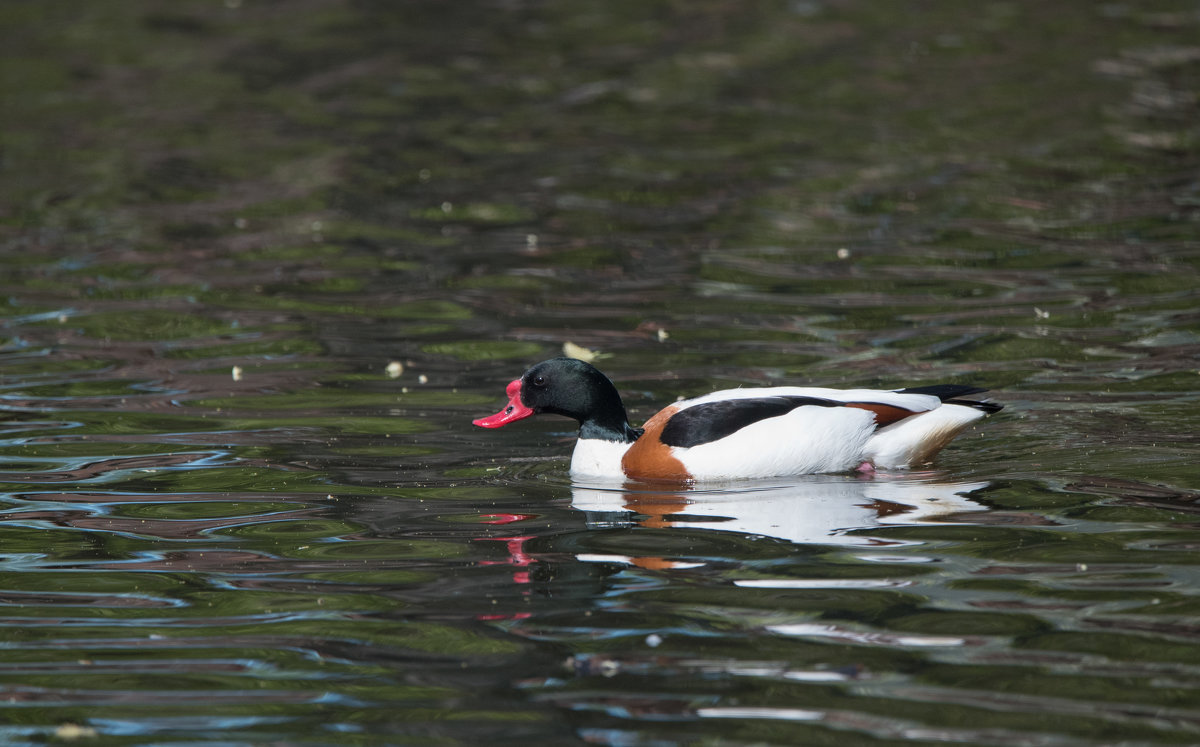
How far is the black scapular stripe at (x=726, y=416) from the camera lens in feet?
26.6

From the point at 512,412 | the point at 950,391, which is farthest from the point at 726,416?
the point at 512,412

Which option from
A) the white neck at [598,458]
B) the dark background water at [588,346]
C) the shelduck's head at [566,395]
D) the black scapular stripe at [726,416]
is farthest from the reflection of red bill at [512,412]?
the black scapular stripe at [726,416]

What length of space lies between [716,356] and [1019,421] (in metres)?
2.60

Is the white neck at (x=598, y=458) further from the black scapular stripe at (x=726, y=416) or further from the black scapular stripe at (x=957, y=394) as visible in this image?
the black scapular stripe at (x=957, y=394)

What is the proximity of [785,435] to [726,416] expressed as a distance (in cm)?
34

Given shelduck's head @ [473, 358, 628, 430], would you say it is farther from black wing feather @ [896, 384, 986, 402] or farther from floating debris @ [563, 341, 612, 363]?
floating debris @ [563, 341, 612, 363]

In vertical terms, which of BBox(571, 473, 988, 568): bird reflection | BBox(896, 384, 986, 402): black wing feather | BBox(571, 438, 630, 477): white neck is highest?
BBox(896, 384, 986, 402): black wing feather

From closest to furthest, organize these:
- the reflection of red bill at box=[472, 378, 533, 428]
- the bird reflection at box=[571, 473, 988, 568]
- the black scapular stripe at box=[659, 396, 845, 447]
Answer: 1. the bird reflection at box=[571, 473, 988, 568]
2. the black scapular stripe at box=[659, 396, 845, 447]
3. the reflection of red bill at box=[472, 378, 533, 428]

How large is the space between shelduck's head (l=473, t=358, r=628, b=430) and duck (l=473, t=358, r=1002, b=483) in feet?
0.50

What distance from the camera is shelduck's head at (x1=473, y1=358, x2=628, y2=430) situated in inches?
342

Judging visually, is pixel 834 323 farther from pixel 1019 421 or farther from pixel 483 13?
pixel 483 13

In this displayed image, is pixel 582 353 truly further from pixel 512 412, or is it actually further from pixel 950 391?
pixel 950 391

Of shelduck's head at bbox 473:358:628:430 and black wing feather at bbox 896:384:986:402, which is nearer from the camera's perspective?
black wing feather at bbox 896:384:986:402

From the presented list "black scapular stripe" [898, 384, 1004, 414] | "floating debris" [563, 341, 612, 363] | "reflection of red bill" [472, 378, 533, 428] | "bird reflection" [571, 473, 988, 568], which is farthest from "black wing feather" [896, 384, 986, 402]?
"floating debris" [563, 341, 612, 363]
